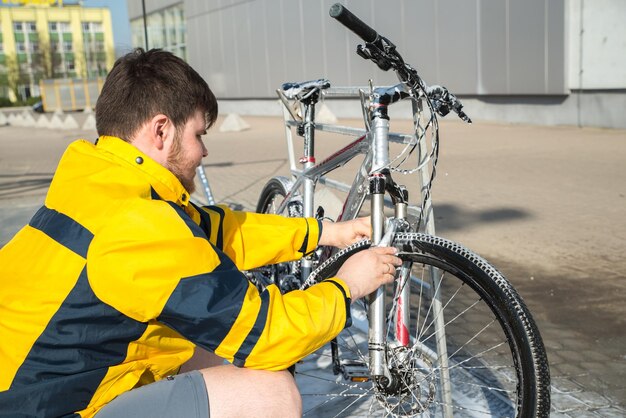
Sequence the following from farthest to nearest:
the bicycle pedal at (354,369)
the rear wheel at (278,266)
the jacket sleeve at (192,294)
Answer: the rear wheel at (278,266)
the bicycle pedal at (354,369)
the jacket sleeve at (192,294)

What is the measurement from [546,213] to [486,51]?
44.5 feet

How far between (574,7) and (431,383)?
16826mm

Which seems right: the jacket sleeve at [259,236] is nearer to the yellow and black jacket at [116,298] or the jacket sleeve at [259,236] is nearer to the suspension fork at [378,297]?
the suspension fork at [378,297]

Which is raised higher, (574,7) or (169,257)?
(574,7)

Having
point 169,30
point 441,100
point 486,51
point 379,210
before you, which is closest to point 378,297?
point 379,210

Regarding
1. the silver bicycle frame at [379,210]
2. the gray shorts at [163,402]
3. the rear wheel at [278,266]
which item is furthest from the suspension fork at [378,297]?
the rear wheel at [278,266]

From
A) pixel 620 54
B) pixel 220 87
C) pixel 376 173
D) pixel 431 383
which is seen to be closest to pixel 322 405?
pixel 431 383

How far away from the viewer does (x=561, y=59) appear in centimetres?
1830

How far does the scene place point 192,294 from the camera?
192 centimetres

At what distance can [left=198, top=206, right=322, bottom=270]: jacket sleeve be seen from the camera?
2848 mm

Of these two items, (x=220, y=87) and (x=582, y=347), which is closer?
(x=582, y=347)

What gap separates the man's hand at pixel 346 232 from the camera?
2.94 m

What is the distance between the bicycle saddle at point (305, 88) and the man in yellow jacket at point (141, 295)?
72.1 inches

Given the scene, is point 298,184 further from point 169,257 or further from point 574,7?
point 574,7
